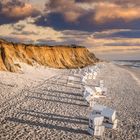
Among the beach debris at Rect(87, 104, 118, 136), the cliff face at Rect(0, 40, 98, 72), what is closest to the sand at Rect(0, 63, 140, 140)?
the beach debris at Rect(87, 104, 118, 136)

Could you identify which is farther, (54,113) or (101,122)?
(54,113)

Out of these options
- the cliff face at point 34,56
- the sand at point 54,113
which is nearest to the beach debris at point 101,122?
the sand at point 54,113

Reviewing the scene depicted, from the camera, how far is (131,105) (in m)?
23.8

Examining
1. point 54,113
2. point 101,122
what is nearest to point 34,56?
point 54,113

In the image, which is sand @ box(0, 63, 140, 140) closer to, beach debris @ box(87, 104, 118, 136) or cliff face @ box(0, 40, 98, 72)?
beach debris @ box(87, 104, 118, 136)

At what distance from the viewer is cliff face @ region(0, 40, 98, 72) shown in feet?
139

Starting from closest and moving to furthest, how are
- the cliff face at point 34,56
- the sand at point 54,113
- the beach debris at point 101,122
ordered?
1. the beach debris at point 101,122
2. the sand at point 54,113
3. the cliff face at point 34,56

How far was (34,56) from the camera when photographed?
2675 inches

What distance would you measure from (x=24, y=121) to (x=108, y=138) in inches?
172

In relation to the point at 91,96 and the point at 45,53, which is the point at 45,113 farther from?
the point at 45,53

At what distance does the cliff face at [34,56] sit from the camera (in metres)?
42.2

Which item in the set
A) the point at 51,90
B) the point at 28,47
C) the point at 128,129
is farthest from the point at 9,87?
the point at 28,47

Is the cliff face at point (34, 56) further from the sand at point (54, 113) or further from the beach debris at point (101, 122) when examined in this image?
the beach debris at point (101, 122)

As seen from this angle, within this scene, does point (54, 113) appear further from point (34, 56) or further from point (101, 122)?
point (34, 56)
